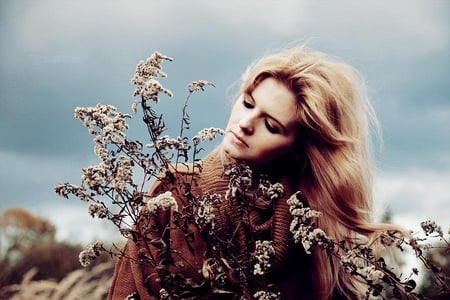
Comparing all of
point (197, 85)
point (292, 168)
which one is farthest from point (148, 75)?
point (292, 168)

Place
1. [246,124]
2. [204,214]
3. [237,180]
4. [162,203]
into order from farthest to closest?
[246,124], [237,180], [204,214], [162,203]

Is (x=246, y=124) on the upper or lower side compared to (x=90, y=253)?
upper

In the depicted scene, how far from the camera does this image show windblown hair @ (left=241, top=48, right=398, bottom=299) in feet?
10.7

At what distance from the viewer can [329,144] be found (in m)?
3.37

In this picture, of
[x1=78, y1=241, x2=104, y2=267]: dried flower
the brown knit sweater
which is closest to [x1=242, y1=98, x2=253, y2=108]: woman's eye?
the brown knit sweater

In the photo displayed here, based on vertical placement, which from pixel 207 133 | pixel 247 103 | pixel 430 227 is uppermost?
pixel 247 103

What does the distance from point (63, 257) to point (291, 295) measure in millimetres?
7964

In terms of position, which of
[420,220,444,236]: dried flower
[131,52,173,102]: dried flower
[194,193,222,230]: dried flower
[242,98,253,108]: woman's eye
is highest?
[242,98,253,108]: woman's eye

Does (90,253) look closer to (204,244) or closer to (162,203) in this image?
(162,203)

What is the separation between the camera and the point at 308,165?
3.38 metres

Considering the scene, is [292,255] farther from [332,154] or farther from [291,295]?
[332,154]

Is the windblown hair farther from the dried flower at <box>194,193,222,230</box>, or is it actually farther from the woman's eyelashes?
the dried flower at <box>194,193,222,230</box>

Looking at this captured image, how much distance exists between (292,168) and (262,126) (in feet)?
1.15

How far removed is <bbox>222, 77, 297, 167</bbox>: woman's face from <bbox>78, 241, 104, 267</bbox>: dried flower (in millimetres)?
763
